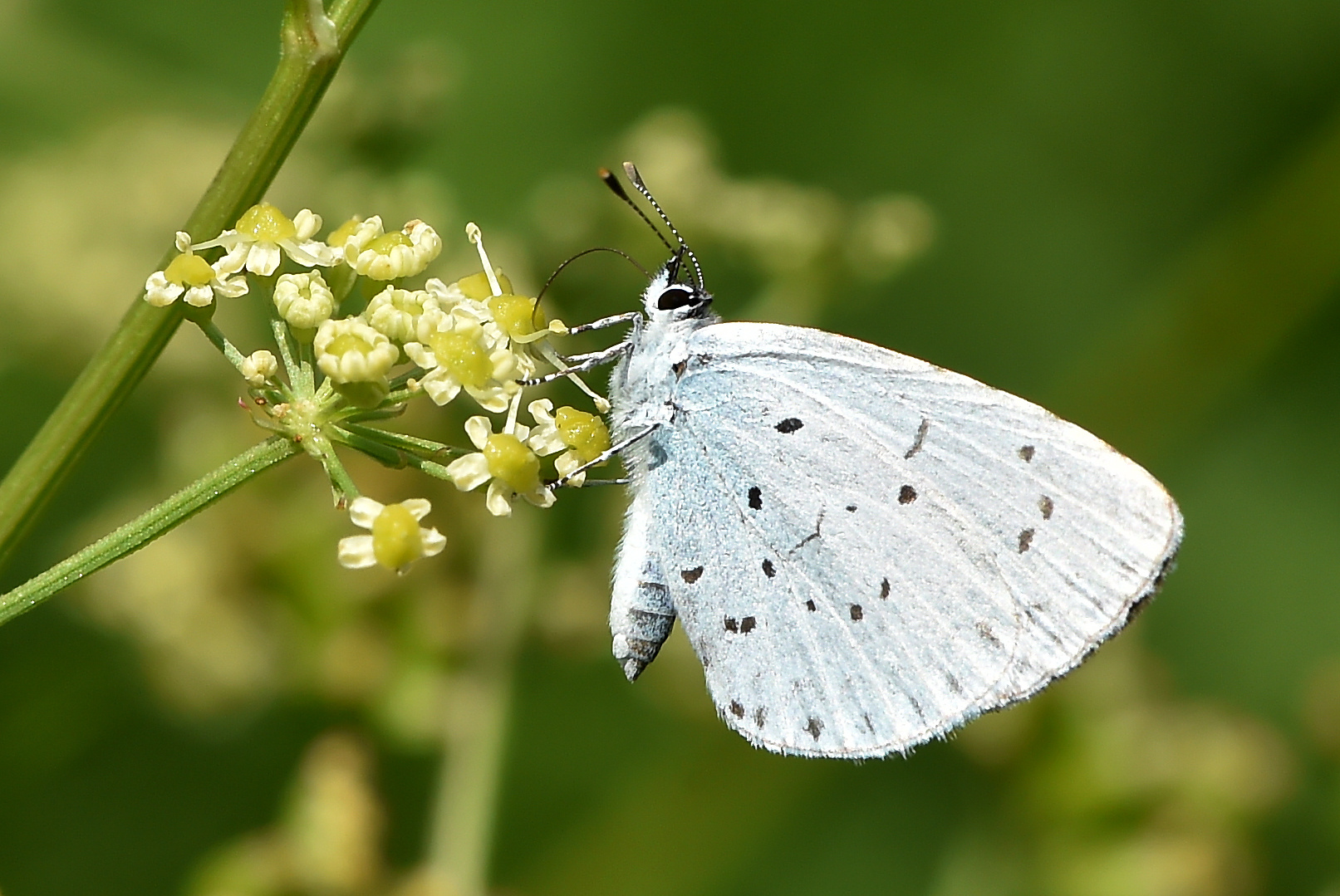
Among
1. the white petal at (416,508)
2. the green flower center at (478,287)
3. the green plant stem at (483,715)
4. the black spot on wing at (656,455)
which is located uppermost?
the green flower center at (478,287)

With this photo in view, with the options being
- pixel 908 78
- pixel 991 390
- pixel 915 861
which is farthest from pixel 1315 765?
pixel 908 78

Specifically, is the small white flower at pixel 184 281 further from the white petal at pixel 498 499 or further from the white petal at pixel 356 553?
the white petal at pixel 498 499

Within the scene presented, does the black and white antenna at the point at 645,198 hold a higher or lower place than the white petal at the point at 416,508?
higher

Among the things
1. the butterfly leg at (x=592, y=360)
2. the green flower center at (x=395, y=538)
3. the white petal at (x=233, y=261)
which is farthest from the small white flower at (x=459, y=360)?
the butterfly leg at (x=592, y=360)

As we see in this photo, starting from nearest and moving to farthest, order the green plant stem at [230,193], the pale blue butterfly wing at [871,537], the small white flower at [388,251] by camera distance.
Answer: the green plant stem at [230,193] → the small white flower at [388,251] → the pale blue butterfly wing at [871,537]

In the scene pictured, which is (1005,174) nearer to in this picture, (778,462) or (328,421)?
(778,462)

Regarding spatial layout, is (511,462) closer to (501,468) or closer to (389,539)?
(501,468)

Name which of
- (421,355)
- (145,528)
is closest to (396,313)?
(421,355)

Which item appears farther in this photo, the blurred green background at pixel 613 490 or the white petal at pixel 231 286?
the blurred green background at pixel 613 490
